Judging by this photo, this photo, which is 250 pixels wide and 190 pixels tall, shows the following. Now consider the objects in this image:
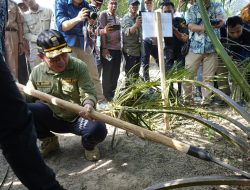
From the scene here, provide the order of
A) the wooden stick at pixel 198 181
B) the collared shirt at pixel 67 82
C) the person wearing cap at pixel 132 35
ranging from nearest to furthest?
the wooden stick at pixel 198 181
the collared shirt at pixel 67 82
the person wearing cap at pixel 132 35

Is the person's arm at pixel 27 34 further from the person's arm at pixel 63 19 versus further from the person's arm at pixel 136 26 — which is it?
the person's arm at pixel 136 26

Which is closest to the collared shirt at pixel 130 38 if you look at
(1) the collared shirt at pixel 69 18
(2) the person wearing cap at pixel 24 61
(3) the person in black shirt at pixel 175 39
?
(3) the person in black shirt at pixel 175 39

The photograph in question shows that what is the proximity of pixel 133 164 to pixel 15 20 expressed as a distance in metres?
2.73

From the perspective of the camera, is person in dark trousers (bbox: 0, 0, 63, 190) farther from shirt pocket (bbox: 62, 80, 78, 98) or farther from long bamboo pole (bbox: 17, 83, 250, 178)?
shirt pocket (bbox: 62, 80, 78, 98)

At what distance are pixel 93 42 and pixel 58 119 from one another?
1.68 meters

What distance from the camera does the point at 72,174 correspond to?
Result: 227 centimetres

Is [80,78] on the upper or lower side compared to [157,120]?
upper

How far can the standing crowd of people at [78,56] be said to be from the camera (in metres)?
1.27

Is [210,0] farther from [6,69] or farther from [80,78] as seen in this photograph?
[6,69]

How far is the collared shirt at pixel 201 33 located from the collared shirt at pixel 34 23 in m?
1.78

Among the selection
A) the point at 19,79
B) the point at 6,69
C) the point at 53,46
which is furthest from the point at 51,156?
the point at 19,79

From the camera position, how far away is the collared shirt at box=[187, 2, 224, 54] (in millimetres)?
3789

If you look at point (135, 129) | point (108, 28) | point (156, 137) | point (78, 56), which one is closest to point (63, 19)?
point (78, 56)

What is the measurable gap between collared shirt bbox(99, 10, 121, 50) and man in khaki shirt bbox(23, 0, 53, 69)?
0.71 metres
